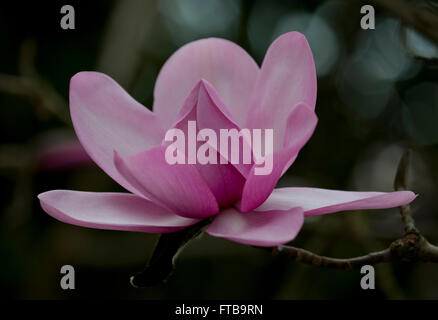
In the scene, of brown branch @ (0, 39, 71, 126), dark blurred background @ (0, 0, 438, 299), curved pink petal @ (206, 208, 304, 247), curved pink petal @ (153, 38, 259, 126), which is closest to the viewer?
curved pink petal @ (206, 208, 304, 247)

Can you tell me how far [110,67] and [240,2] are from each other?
0.37 m

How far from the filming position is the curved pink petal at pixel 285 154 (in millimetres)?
290

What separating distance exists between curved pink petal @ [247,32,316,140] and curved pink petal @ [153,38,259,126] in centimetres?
3

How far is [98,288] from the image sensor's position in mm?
1507

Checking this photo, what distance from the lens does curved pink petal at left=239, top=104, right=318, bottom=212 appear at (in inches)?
11.4

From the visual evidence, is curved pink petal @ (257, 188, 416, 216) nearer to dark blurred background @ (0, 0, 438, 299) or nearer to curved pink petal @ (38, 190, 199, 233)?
curved pink petal @ (38, 190, 199, 233)

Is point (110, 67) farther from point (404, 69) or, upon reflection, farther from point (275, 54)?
point (275, 54)

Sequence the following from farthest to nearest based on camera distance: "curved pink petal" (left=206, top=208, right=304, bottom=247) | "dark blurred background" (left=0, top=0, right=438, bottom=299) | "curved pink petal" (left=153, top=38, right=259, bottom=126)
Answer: "dark blurred background" (left=0, top=0, right=438, bottom=299) → "curved pink petal" (left=153, top=38, right=259, bottom=126) → "curved pink petal" (left=206, top=208, right=304, bottom=247)

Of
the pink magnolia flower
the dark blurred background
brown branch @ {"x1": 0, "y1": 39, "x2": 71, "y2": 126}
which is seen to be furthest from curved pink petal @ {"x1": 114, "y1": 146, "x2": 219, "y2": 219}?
brown branch @ {"x1": 0, "y1": 39, "x2": 71, "y2": 126}

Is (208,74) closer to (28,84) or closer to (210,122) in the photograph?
(210,122)

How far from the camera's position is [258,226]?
31cm

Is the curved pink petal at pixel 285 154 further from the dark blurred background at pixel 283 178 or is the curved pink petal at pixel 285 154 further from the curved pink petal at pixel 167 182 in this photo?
the dark blurred background at pixel 283 178

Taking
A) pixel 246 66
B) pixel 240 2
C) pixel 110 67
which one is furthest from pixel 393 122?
pixel 246 66

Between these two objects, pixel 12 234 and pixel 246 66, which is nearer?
pixel 246 66
